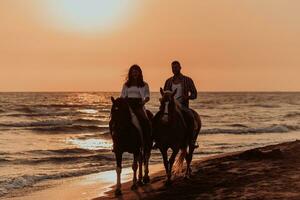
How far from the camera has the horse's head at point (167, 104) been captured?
38.6 ft

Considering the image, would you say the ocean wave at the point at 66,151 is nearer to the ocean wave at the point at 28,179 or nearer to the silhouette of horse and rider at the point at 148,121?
the ocean wave at the point at 28,179

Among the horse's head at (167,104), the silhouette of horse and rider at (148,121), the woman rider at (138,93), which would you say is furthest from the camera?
the woman rider at (138,93)

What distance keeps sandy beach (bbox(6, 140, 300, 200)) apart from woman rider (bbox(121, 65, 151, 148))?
4.72 feet

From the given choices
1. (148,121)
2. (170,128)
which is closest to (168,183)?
(170,128)

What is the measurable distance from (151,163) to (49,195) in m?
7.67

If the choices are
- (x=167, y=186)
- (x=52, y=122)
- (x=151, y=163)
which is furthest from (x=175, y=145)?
(x=52, y=122)

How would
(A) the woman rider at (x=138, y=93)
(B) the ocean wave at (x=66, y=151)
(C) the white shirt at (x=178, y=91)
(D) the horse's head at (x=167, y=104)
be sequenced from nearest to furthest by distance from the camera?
(D) the horse's head at (x=167, y=104) → (A) the woman rider at (x=138, y=93) → (C) the white shirt at (x=178, y=91) → (B) the ocean wave at (x=66, y=151)

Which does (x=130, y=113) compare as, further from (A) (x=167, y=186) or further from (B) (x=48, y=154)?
(B) (x=48, y=154)

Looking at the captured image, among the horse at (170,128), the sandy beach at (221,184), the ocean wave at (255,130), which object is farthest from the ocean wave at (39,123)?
the horse at (170,128)

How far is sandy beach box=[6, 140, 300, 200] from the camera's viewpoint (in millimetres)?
10312

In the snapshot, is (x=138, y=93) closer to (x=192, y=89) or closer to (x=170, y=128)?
(x=170, y=128)

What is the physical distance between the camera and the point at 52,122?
52875 mm

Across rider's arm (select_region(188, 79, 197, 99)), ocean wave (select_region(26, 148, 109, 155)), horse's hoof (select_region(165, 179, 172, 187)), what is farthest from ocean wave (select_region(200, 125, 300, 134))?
horse's hoof (select_region(165, 179, 172, 187))

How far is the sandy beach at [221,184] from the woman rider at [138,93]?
1439mm
